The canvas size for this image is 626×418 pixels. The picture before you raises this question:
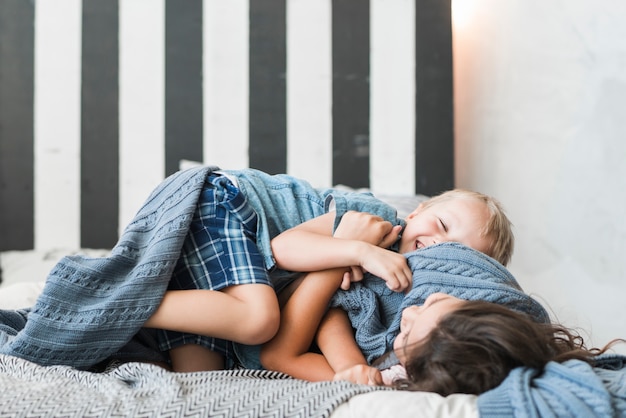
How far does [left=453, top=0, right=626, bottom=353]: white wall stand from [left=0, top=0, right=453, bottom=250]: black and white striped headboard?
19cm

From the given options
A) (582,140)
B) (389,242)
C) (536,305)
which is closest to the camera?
(536,305)

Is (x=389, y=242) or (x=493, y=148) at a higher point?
(x=493, y=148)

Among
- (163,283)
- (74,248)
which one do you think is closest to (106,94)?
(74,248)

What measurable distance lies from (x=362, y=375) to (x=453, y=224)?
1.29 feet

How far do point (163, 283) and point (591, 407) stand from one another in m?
0.73

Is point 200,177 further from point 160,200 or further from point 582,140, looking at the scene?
point 582,140

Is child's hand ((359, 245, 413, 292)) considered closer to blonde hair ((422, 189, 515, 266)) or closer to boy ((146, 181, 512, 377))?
Result: boy ((146, 181, 512, 377))

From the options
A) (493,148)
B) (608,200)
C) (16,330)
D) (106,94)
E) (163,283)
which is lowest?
(16,330)

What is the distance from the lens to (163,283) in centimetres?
119

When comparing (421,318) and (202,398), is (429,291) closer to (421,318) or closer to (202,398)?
(421,318)

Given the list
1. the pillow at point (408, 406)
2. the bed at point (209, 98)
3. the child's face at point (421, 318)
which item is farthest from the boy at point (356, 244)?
the bed at point (209, 98)

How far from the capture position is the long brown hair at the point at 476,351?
873mm

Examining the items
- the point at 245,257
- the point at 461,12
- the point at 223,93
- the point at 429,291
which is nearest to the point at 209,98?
the point at 223,93

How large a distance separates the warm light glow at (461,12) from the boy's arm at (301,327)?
67.4 inches
